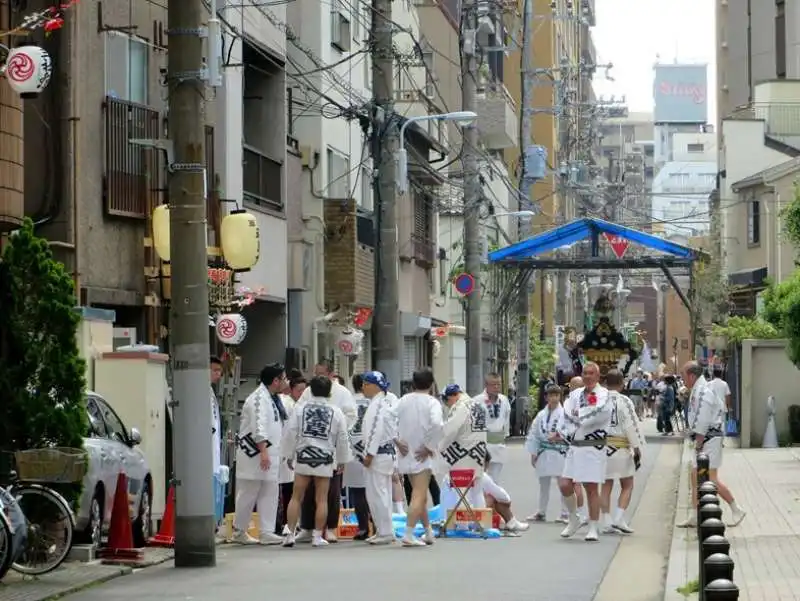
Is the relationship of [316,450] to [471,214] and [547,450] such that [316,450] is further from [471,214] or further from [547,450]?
[471,214]

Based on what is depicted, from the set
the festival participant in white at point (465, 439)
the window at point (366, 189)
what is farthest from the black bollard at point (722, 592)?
the window at point (366, 189)

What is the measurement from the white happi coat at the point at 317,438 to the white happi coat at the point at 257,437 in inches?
7.5

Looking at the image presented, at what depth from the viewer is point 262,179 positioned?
31.5 m

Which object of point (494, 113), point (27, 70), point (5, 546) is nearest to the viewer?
point (5, 546)

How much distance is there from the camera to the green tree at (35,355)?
51.2 feet

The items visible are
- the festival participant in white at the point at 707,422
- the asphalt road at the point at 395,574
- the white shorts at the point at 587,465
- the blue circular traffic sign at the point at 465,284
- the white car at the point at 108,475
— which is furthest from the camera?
the blue circular traffic sign at the point at 465,284

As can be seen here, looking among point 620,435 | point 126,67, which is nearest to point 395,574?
point 620,435

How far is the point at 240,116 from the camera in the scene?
29.1 m

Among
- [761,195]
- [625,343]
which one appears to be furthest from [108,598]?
[761,195]

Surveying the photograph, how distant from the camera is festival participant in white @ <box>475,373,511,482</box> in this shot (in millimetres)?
22391

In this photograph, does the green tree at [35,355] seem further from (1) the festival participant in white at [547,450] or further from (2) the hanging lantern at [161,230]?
(1) the festival participant in white at [547,450]

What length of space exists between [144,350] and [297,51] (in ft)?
51.3

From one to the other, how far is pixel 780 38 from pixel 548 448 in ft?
166

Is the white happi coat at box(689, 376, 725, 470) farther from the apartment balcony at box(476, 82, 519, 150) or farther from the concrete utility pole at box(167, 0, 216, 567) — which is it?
the apartment balcony at box(476, 82, 519, 150)
